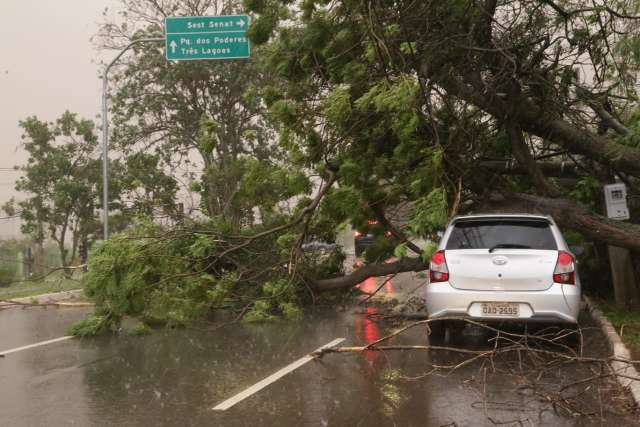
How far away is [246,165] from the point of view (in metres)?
12.1

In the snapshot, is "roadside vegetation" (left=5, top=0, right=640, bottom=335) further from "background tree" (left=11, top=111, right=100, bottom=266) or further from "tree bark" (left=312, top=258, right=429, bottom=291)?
"background tree" (left=11, top=111, right=100, bottom=266)

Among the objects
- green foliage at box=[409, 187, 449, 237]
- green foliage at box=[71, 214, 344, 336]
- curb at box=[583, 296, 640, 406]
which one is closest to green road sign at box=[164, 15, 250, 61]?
green foliage at box=[71, 214, 344, 336]

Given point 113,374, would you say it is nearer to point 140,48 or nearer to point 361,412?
point 361,412

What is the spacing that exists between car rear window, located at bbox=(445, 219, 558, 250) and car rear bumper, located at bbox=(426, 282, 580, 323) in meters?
0.57

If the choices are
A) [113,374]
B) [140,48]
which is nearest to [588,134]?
[113,374]

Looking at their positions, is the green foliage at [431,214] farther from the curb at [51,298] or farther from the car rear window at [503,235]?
the curb at [51,298]

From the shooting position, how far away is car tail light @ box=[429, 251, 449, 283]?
8.66 metres

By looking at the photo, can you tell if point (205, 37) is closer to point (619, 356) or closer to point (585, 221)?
point (585, 221)

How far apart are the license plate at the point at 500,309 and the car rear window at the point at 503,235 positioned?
709 mm

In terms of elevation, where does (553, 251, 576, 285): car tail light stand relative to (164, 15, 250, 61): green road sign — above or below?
below

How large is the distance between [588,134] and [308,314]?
5587 millimetres

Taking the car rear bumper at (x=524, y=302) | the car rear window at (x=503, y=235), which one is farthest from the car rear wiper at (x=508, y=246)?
the car rear bumper at (x=524, y=302)

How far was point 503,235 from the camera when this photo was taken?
875 cm

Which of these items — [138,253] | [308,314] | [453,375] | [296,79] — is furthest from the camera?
[308,314]
